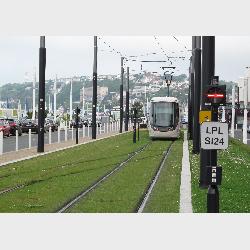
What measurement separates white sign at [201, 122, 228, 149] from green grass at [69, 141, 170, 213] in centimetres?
246

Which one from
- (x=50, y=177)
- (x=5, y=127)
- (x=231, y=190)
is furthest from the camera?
(x=5, y=127)

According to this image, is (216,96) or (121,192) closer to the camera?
(216,96)

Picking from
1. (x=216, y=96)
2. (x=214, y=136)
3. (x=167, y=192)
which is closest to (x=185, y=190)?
(x=167, y=192)

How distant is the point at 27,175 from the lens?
22719 millimetres

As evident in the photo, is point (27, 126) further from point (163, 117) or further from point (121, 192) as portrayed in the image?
point (121, 192)

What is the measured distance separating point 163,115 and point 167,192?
32675mm

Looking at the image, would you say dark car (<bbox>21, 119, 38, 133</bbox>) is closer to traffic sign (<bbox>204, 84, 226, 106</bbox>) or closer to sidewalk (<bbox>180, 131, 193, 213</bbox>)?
sidewalk (<bbox>180, 131, 193, 213</bbox>)

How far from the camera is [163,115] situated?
50469 millimetres

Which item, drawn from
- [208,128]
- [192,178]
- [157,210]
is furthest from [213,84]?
[192,178]

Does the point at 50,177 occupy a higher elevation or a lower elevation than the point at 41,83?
lower

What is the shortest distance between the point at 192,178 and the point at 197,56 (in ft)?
41.4

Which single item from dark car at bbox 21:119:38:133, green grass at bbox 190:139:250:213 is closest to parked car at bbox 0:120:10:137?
dark car at bbox 21:119:38:133

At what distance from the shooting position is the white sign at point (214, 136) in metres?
12.9
